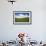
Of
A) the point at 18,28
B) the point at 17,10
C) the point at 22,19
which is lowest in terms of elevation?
the point at 18,28

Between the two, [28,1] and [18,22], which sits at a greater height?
[28,1]

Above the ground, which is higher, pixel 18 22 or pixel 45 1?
pixel 45 1

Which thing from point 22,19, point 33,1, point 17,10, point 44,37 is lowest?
point 44,37

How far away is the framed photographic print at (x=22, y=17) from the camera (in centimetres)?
579

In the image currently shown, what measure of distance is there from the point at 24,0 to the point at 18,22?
95 centimetres

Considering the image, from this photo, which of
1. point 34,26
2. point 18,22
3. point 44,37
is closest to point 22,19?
point 18,22

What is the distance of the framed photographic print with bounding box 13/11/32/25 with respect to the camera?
5789 mm

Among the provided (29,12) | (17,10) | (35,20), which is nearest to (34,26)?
(35,20)

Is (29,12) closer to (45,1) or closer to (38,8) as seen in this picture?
(38,8)

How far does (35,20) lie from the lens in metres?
5.80

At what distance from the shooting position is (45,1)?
5930 millimetres

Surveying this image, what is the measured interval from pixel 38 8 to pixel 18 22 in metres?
1.02

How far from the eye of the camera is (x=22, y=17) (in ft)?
19.0

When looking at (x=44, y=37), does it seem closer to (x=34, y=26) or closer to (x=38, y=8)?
(x=34, y=26)
